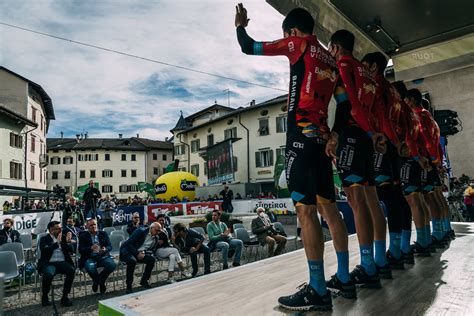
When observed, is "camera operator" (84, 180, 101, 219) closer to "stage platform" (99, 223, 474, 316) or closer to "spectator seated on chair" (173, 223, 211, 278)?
"spectator seated on chair" (173, 223, 211, 278)

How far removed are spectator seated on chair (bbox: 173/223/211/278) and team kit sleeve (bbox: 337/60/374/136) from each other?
20.8 ft

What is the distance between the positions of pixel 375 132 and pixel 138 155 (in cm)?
6504

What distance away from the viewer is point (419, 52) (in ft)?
19.0

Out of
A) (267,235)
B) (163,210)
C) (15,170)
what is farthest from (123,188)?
(267,235)

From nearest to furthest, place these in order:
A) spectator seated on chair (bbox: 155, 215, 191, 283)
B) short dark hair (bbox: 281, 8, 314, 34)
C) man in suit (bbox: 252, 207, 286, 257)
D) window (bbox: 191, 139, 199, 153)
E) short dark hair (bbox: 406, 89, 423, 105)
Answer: short dark hair (bbox: 281, 8, 314, 34)
short dark hair (bbox: 406, 89, 423, 105)
spectator seated on chair (bbox: 155, 215, 191, 283)
man in suit (bbox: 252, 207, 286, 257)
window (bbox: 191, 139, 199, 153)

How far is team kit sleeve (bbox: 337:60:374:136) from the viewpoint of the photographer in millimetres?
2783

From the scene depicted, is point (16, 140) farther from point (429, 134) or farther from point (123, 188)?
point (429, 134)

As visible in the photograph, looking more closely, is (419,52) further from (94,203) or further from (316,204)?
(94,203)

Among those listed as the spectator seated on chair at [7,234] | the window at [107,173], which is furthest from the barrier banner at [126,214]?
the window at [107,173]

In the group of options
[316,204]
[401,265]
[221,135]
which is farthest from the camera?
[221,135]

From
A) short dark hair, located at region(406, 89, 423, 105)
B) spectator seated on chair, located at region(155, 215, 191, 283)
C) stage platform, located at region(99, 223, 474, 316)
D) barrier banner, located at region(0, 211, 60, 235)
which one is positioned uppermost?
short dark hair, located at region(406, 89, 423, 105)

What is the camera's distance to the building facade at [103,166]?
2464 inches

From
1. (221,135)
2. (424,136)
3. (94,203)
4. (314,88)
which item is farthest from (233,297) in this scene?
(221,135)

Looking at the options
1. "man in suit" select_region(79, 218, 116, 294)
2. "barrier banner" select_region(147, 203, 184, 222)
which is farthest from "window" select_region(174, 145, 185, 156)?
"man in suit" select_region(79, 218, 116, 294)
